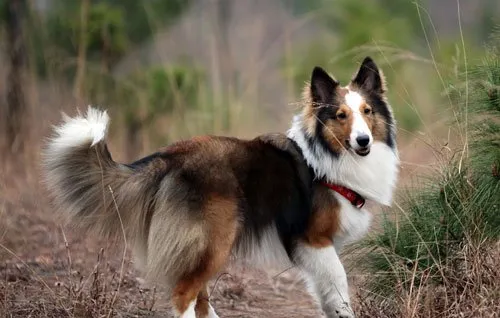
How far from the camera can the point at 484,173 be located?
4781 millimetres

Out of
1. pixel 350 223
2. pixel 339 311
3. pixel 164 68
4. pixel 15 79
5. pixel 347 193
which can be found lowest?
pixel 339 311

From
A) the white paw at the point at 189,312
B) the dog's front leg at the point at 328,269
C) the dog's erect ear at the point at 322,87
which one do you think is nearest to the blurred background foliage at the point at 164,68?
the dog's erect ear at the point at 322,87

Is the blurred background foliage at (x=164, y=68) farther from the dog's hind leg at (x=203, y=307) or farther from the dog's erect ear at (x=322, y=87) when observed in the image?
the dog's hind leg at (x=203, y=307)

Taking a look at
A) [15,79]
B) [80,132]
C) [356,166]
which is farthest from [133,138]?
[80,132]

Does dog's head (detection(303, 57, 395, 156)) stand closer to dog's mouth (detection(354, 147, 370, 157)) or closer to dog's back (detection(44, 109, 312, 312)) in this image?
dog's mouth (detection(354, 147, 370, 157))

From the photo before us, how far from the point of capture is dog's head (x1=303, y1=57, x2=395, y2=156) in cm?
526

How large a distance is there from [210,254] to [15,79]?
219 inches

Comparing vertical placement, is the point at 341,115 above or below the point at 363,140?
above

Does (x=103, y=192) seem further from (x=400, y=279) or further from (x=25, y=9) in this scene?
(x=25, y=9)

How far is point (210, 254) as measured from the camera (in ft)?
16.1

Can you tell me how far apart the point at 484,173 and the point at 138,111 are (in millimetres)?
6345

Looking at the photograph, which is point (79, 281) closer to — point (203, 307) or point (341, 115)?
point (203, 307)

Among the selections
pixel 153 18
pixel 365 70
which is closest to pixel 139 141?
pixel 153 18

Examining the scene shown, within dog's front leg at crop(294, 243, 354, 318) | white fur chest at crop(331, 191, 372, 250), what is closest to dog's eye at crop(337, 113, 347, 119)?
white fur chest at crop(331, 191, 372, 250)
